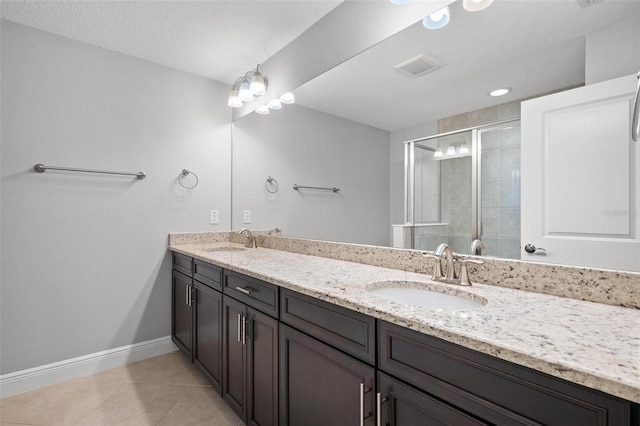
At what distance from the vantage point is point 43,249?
2100 millimetres

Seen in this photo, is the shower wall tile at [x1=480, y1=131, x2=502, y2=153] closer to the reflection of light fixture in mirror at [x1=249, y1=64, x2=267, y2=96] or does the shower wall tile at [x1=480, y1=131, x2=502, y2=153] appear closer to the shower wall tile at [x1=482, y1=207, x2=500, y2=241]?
the shower wall tile at [x1=482, y1=207, x2=500, y2=241]

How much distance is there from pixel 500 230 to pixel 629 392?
762 millimetres

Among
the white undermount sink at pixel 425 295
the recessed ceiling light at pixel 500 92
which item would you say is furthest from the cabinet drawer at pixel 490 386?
the recessed ceiling light at pixel 500 92

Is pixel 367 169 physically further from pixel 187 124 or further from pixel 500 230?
pixel 187 124

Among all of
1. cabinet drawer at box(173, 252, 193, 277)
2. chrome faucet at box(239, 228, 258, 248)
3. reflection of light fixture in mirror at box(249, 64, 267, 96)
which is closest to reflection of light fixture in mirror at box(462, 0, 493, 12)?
reflection of light fixture in mirror at box(249, 64, 267, 96)

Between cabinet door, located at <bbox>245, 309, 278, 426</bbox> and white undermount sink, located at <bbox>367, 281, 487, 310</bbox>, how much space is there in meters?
0.50

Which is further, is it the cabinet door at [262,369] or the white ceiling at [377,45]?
the cabinet door at [262,369]

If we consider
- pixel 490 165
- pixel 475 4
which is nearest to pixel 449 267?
pixel 490 165

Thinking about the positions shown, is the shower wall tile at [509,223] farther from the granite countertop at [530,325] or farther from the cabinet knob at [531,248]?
the granite countertop at [530,325]

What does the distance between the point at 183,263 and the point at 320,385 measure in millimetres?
1682

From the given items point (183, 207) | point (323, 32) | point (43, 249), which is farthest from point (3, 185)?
point (323, 32)

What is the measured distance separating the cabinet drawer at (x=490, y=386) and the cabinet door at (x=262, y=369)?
2.01 feet

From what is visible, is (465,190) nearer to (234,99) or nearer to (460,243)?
(460,243)

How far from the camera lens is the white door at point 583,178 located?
91cm
